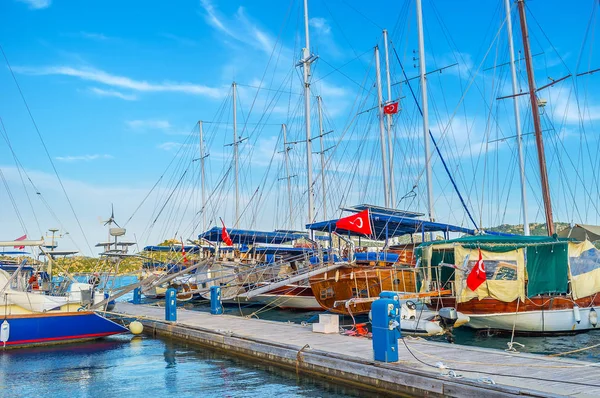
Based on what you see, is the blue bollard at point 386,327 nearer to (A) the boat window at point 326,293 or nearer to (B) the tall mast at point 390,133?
(A) the boat window at point 326,293

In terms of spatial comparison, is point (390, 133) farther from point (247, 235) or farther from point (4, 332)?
point (4, 332)

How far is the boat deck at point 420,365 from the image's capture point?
36.3ft

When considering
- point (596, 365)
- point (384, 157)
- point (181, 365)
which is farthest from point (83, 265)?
point (596, 365)

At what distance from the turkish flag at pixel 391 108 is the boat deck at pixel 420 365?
2476cm

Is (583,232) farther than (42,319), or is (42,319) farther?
(583,232)

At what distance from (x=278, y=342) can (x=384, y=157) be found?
80.6ft

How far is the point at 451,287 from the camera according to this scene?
24.2 metres

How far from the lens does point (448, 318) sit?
70.0ft

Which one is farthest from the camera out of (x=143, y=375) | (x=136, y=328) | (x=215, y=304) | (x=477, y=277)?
(x=215, y=304)

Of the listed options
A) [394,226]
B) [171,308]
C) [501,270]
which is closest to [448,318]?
[501,270]

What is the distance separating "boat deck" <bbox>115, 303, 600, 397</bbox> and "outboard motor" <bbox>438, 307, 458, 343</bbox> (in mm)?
3950

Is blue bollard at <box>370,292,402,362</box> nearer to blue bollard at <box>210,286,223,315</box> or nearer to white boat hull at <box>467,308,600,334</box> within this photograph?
white boat hull at <box>467,308,600,334</box>

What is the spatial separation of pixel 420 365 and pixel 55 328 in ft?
55.6

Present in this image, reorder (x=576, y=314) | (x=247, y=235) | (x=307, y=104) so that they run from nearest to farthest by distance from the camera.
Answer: (x=576, y=314) < (x=307, y=104) < (x=247, y=235)
